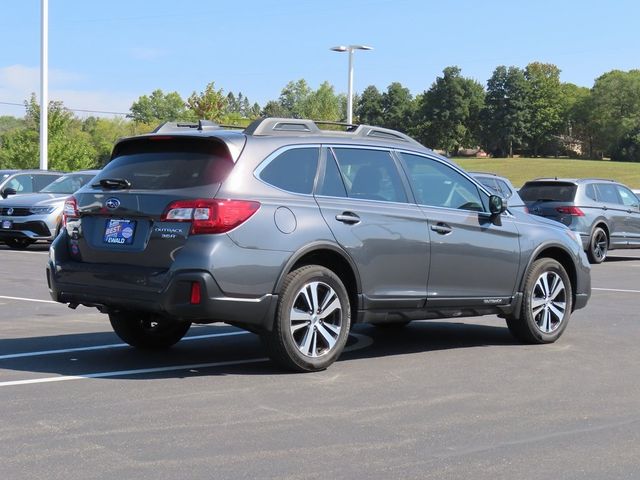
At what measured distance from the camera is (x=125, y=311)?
7250 mm

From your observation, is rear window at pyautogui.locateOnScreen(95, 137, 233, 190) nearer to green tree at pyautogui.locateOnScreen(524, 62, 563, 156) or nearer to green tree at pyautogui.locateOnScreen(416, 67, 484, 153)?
green tree at pyautogui.locateOnScreen(416, 67, 484, 153)

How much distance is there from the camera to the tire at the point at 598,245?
2064cm

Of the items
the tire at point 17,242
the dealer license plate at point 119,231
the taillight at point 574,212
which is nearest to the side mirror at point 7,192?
the tire at point 17,242

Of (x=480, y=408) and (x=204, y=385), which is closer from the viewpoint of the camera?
(x=480, y=408)

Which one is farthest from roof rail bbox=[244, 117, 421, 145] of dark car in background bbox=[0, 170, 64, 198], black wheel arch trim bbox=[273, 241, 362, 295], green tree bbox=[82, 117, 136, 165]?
green tree bbox=[82, 117, 136, 165]

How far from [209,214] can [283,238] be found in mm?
569

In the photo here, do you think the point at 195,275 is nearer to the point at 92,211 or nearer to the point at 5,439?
the point at 92,211

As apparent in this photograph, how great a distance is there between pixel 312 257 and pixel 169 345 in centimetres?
185

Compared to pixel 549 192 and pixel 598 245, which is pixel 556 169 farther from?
pixel 598 245

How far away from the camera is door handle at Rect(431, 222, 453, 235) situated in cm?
816

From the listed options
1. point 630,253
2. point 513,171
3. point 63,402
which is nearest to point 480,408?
point 63,402

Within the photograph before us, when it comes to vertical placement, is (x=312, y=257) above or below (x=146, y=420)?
above

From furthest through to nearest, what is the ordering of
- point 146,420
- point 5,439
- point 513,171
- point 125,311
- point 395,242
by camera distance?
1. point 513,171
2. point 395,242
3. point 125,311
4. point 146,420
5. point 5,439

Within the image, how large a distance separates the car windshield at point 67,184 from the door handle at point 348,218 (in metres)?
15.5
